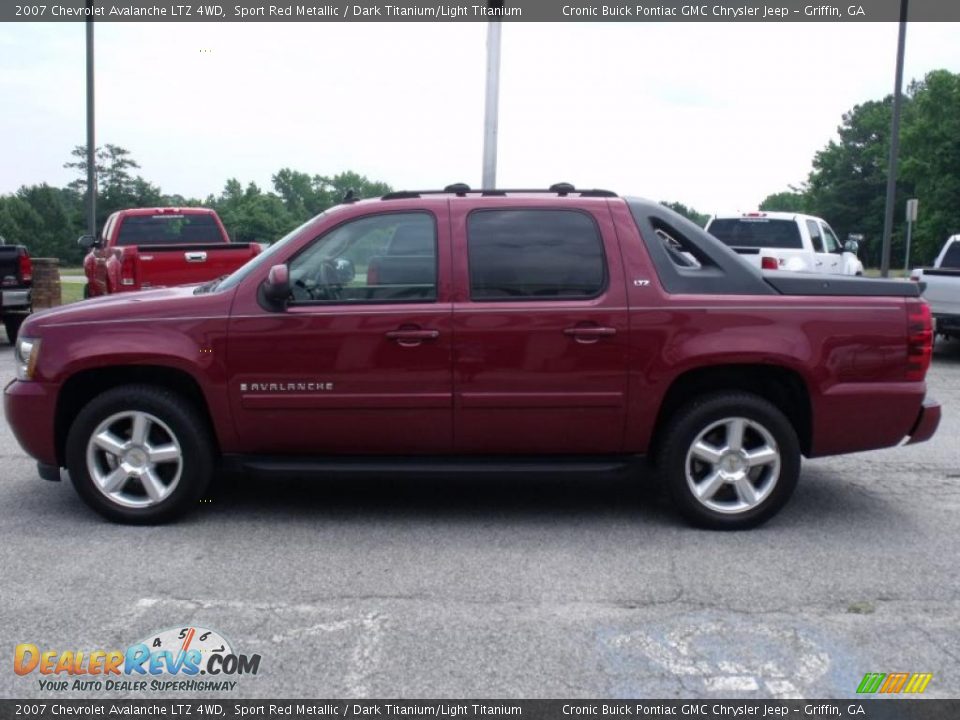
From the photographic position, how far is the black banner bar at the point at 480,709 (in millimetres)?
3541

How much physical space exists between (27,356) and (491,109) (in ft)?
28.8

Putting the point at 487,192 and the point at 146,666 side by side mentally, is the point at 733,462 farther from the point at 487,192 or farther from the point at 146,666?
the point at 146,666

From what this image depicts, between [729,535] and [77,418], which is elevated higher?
[77,418]

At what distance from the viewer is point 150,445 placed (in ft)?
18.7

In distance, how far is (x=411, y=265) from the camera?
5641 millimetres

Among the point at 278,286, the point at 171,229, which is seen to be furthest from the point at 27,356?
the point at 171,229

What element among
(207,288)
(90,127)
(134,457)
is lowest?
(134,457)

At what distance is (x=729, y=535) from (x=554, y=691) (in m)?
2.22

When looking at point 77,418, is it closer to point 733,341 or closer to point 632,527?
point 632,527

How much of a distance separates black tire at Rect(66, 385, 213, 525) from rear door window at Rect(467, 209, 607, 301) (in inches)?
65.8

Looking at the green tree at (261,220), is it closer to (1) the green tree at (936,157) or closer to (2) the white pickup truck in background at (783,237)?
(2) the white pickup truck in background at (783,237)

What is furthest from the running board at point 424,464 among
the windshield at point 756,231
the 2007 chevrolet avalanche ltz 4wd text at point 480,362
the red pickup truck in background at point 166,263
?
the windshield at point 756,231

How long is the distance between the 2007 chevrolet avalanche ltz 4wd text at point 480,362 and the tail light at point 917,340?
0.4 inches

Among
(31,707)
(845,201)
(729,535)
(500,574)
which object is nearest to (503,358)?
(500,574)
